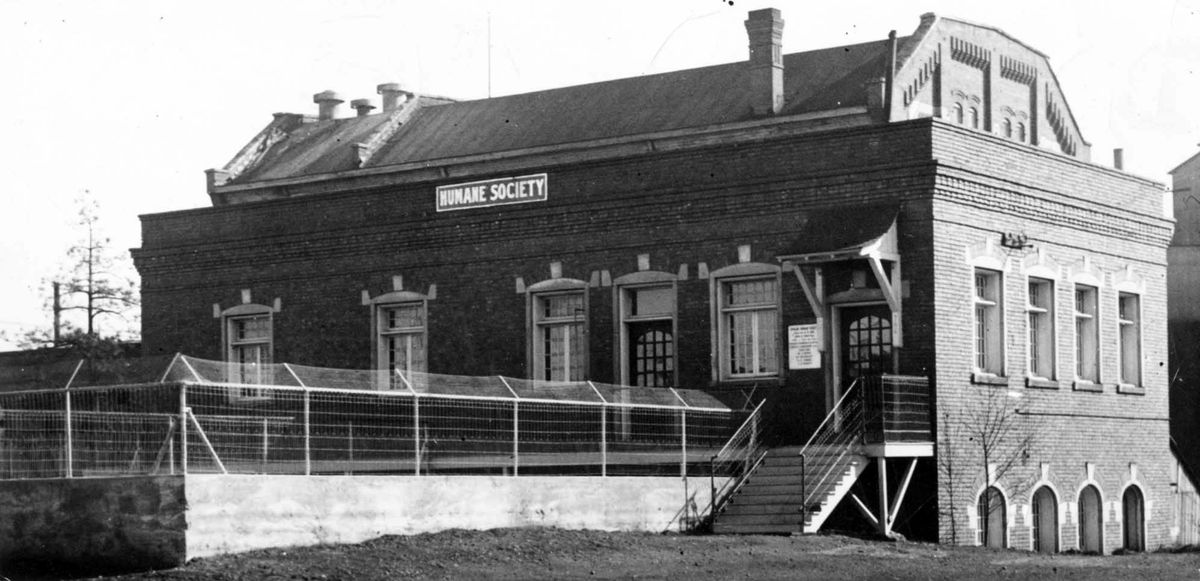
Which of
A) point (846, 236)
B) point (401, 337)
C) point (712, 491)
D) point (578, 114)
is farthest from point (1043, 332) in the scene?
point (578, 114)

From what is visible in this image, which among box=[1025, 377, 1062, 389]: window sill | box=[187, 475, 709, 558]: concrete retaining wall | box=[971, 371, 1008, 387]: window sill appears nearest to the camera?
box=[187, 475, 709, 558]: concrete retaining wall

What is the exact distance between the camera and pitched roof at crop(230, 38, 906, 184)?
50969 mm

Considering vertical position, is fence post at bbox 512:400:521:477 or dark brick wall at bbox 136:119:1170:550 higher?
dark brick wall at bbox 136:119:1170:550

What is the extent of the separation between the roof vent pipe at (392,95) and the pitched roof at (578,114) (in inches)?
48.0

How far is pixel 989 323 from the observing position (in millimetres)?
31188

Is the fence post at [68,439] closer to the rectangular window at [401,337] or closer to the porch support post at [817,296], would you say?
the porch support post at [817,296]

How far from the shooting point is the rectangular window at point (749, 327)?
31.4m

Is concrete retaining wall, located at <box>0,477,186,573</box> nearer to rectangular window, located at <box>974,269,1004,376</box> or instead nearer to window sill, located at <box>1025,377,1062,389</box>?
rectangular window, located at <box>974,269,1004,376</box>

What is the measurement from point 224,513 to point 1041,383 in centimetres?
1558

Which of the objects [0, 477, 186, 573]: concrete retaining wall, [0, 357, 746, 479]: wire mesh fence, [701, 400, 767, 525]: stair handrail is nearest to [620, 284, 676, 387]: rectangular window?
[701, 400, 767, 525]: stair handrail

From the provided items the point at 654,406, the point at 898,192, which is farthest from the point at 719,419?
the point at 898,192

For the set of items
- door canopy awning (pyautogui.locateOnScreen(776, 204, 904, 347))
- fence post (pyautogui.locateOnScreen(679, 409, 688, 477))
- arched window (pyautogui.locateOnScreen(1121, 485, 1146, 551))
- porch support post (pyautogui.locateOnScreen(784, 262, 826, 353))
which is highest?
door canopy awning (pyautogui.locateOnScreen(776, 204, 904, 347))

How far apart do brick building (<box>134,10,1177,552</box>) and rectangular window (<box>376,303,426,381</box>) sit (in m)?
0.04

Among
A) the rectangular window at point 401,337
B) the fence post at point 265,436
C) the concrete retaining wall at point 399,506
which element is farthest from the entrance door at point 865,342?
the fence post at point 265,436
